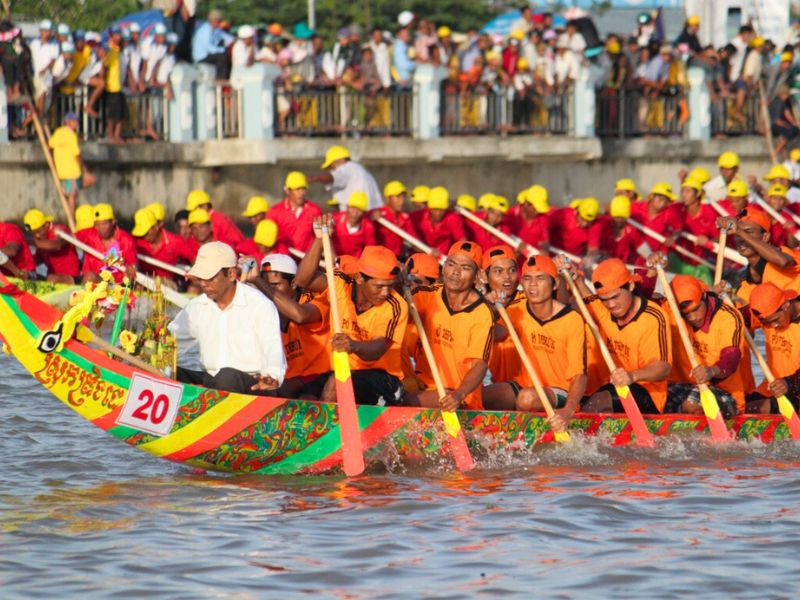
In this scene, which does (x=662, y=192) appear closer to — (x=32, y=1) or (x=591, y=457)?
(x=591, y=457)

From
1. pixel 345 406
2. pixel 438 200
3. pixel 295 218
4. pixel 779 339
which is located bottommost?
pixel 345 406

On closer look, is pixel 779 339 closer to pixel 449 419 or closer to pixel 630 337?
pixel 630 337

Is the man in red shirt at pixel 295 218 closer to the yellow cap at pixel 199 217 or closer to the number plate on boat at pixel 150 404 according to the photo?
the yellow cap at pixel 199 217

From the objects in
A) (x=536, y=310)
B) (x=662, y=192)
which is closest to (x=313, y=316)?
(x=536, y=310)

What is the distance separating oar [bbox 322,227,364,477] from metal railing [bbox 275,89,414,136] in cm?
1225

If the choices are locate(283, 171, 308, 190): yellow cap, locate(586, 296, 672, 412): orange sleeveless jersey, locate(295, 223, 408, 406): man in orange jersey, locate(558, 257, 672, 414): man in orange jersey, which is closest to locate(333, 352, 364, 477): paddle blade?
locate(295, 223, 408, 406): man in orange jersey

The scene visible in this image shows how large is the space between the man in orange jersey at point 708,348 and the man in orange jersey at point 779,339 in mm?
190

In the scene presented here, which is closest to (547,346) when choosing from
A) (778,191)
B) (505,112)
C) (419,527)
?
(419,527)

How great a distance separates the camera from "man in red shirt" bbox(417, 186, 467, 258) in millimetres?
19609

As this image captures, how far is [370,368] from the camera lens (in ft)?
37.9

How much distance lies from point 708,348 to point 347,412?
2.84m

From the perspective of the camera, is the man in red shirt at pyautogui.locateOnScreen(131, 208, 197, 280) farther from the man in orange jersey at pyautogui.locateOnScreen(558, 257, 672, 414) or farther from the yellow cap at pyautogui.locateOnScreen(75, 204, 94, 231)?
the man in orange jersey at pyautogui.locateOnScreen(558, 257, 672, 414)

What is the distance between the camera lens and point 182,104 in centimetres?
2242

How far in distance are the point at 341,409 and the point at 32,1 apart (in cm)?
1735
